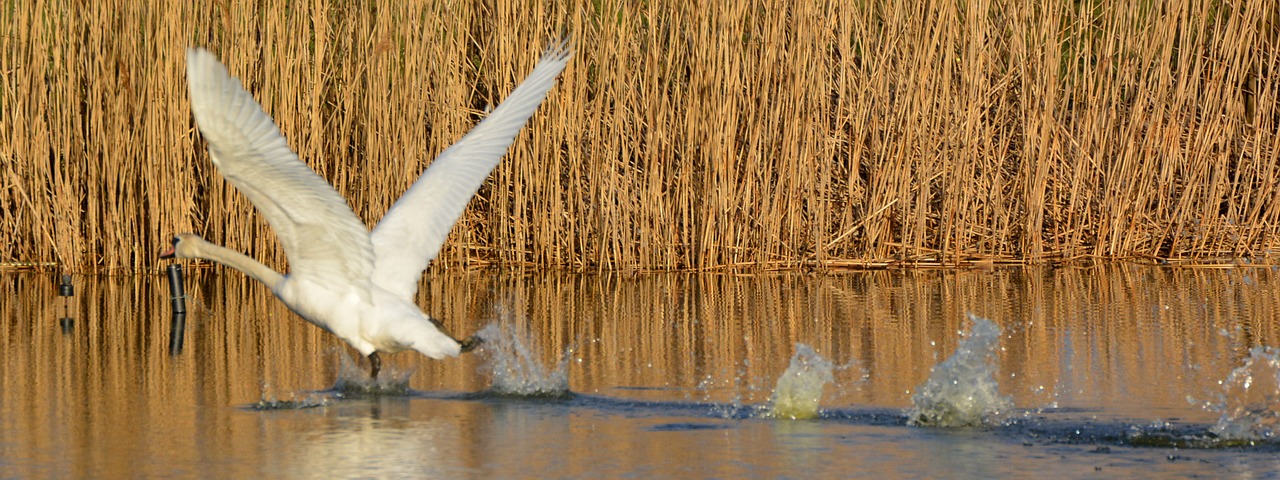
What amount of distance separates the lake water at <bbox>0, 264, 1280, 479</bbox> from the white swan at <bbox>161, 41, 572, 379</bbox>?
13.5 inches

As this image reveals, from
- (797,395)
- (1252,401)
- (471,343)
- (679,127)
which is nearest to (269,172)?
(471,343)

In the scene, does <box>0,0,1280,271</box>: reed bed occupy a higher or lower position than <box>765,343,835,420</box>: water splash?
higher

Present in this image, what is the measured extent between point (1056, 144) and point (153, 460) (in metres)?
8.22

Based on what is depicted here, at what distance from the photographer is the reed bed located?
1162 centimetres

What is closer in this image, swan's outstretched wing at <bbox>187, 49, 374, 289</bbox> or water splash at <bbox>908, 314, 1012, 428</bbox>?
swan's outstretched wing at <bbox>187, 49, 374, 289</bbox>

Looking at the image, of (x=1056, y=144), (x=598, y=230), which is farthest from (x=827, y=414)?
(x=1056, y=144)

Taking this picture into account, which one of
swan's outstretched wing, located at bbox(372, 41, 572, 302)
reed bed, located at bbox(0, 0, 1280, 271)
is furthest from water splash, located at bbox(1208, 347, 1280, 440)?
reed bed, located at bbox(0, 0, 1280, 271)

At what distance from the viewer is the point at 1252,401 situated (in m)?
6.68

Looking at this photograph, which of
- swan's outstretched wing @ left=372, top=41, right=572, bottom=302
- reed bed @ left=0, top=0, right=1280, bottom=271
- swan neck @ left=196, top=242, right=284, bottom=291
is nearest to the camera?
swan neck @ left=196, top=242, right=284, bottom=291

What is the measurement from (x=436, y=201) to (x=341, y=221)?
A: 3.01 ft

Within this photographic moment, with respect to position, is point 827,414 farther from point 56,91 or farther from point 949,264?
point 56,91

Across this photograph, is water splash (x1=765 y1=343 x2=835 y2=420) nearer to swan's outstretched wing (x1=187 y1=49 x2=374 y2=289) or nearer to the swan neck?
swan's outstretched wing (x1=187 y1=49 x2=374 y2=289)

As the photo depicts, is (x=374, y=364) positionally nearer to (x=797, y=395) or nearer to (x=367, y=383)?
(x=367, y=383)

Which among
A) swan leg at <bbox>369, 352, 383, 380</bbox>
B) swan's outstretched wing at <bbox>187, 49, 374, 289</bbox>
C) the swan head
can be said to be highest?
swan's outstretched wing at <bbox>187, 49, 374, 289</bbox>
